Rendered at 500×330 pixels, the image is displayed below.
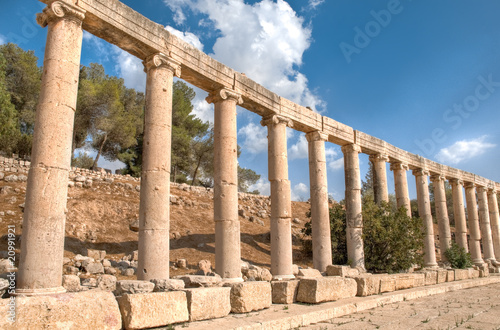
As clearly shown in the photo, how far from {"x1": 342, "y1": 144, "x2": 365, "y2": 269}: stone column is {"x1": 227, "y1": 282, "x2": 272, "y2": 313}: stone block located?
9486 mm

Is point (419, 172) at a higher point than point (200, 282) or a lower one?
higher

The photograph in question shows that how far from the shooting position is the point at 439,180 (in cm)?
2569

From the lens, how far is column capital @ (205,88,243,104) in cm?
1376

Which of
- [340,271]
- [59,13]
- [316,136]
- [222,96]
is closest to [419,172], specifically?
[316,136]

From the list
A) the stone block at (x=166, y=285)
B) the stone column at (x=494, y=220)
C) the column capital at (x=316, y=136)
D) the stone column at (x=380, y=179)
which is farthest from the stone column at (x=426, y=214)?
the stone block at (x=166, y=285)

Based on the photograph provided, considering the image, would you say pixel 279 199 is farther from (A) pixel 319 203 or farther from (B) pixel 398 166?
A: (B) pixel 398 166

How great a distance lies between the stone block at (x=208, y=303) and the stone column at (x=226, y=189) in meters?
4.05

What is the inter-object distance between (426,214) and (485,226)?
927cm

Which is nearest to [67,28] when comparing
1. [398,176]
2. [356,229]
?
[356,229]

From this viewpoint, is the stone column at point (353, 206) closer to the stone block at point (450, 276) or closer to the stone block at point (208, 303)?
the stone block at point (450, 276)

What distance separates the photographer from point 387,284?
42.3 ft

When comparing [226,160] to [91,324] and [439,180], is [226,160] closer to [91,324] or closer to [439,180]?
[91,324]

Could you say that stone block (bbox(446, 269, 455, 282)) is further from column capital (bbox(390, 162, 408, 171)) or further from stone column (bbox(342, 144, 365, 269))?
column capital (bbox(390, 162, 408, 171))

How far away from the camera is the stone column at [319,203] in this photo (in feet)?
54.3
